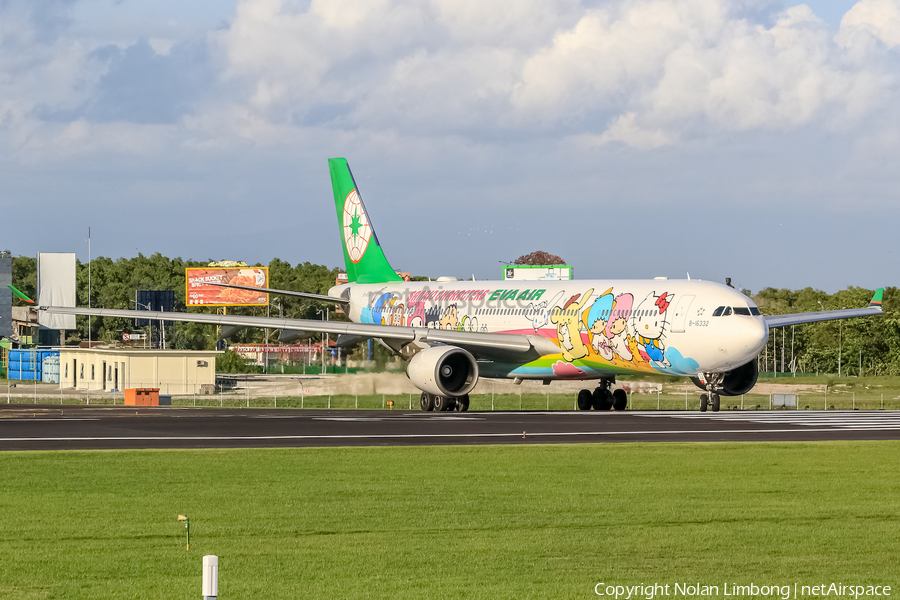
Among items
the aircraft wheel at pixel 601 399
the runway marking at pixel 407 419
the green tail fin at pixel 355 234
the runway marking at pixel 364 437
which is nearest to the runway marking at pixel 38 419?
the runway marking at pixel 407 419

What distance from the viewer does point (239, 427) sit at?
2978cm

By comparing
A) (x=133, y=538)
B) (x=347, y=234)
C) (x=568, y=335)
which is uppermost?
(x=347, y=234)

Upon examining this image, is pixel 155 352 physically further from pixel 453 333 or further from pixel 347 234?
pixel 453 333

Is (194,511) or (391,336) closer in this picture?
(194,511)

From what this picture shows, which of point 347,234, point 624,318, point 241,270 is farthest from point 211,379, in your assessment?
point 241,270

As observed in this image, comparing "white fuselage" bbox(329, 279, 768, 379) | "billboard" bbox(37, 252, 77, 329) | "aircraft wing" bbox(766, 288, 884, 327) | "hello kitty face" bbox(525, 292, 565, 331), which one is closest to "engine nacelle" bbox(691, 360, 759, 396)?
"aircraft wing" bbox(766, 288, 884, 327)

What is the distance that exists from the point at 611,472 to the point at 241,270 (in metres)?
129

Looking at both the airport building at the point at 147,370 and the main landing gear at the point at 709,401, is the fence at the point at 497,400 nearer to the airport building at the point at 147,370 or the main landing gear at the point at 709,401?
the airport building at the point at 147,370

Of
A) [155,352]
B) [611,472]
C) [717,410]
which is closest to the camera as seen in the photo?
[611,472]

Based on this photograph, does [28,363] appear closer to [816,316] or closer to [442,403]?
[442,403]

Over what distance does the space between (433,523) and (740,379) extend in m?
26.5

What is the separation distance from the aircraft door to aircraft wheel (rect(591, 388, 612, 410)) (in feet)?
Result: 24.3

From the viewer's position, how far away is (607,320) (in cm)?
3859

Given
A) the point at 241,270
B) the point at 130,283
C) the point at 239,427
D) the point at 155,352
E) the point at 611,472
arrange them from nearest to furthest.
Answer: the point at 611,472
the point at 239,427
the point at 155,352
the point at 241,270
the point at 130,283
